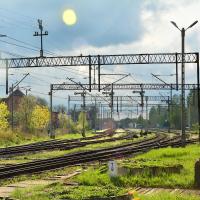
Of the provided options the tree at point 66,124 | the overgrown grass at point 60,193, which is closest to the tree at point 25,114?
the tree at point 66,124

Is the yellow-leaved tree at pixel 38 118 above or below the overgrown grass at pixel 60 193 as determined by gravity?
above

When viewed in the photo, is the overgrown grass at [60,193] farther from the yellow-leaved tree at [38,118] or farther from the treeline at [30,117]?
the yellow-leaved tree at [38,118]

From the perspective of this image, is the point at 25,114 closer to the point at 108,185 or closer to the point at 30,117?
the point at 30,117

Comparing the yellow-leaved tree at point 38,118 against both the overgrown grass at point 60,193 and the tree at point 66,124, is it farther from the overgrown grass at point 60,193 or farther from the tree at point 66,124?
the overgrown grass at point 60,193

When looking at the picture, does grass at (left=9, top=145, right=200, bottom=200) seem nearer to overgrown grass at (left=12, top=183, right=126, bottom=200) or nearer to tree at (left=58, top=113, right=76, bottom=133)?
overgrown grass at (left=12, top=183, right=126, bottom=200)

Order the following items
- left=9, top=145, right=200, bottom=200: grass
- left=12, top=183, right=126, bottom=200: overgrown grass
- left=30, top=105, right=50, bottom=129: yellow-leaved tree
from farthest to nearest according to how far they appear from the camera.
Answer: left=30, top=105, right=50, bottom=129: yellow-leaved tree → left=9, top=145, right=200, bottom=200: grass → left=12, top=183, right=126, bottom=200: overgrown grass

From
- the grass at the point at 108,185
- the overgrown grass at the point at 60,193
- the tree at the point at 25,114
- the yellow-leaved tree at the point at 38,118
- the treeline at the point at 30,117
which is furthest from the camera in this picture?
the tree at the point at 25,114

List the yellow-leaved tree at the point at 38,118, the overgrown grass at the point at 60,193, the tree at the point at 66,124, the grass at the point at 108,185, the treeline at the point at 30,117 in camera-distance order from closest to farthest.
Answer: the overgrown grass at the point at 60,193 < the grass at the point at 108,185 < the treeline at the point at 30,117 < the yellow-leaved tree at the point at 38,118 < the tree at the point at 66,124

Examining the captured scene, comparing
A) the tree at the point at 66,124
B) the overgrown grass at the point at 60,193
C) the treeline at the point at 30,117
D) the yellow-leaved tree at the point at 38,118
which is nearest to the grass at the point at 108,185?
the overgrown grass at the point at 60,193

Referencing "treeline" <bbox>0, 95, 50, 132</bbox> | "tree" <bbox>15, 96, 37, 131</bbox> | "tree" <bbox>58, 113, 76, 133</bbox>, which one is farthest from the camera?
"tree" <bbox>58, 113, 76, 133</bbox>

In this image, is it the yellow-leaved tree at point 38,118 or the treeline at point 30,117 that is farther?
the yellow-leaved tree at point 38,118

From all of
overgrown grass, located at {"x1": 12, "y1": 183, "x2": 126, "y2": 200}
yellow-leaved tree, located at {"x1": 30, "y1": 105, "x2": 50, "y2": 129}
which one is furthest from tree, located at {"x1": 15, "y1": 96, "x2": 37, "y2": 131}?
overgrown grass, located at {"x1": 12, "y1": 183, "x2": 126, "y2": 200}

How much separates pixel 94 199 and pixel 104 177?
19.4 ft

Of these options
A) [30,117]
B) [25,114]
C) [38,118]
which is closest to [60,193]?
[38,118]
